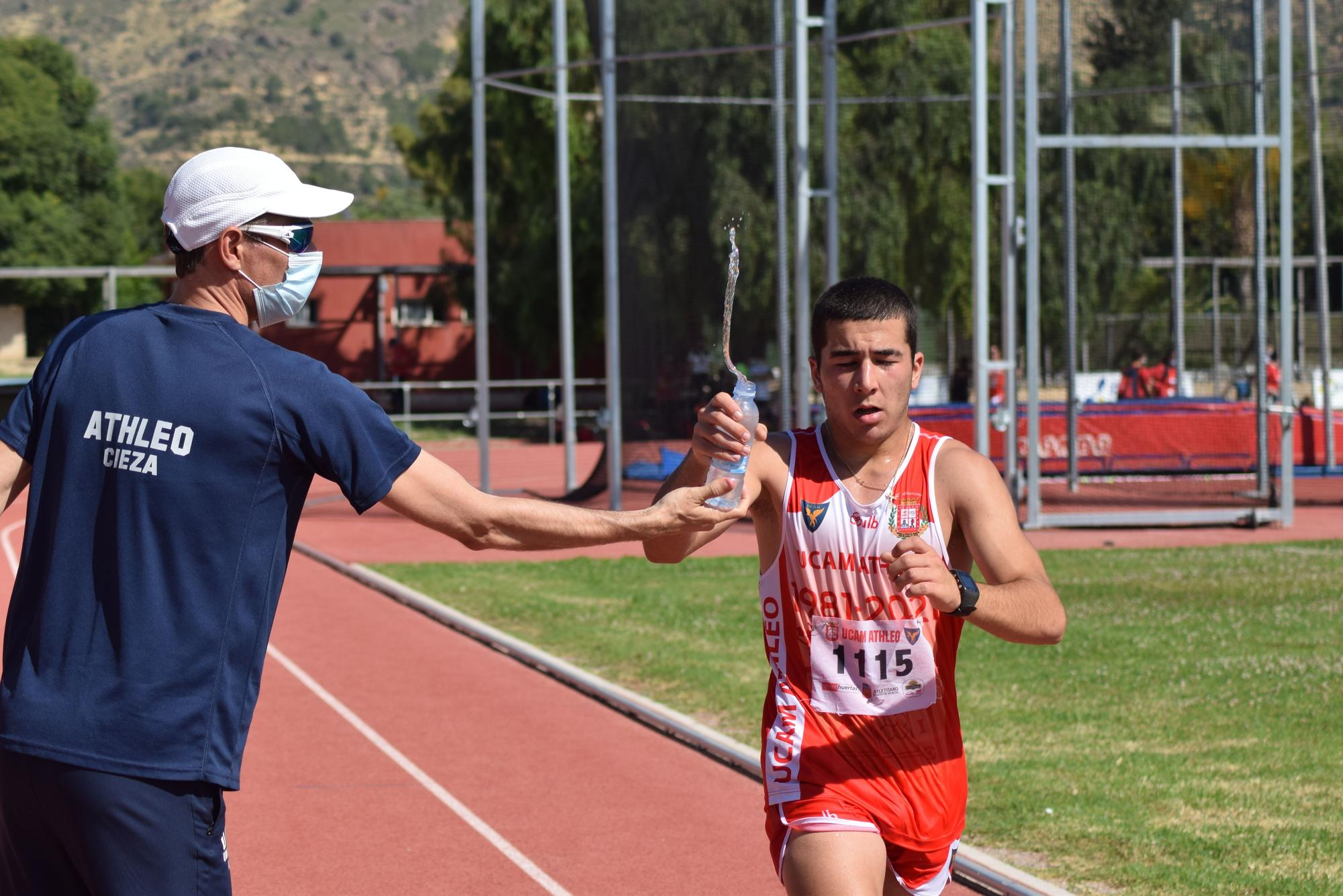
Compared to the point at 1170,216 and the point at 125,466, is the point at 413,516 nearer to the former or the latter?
the point at 125,466

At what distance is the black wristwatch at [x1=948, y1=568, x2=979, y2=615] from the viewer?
359 cm

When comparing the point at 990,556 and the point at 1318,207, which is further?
the point at 1318,207

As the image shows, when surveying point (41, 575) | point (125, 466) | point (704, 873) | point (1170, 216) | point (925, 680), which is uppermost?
point (1170, 216)

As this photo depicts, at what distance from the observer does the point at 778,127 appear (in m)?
19.1

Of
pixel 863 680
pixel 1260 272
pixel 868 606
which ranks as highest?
pixel 1260 272

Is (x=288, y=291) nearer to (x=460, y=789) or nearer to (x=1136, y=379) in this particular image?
(x=460, y=789)

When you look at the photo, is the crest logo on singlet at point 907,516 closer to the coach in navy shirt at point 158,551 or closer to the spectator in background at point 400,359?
the coach in navy shirt at point 158,551

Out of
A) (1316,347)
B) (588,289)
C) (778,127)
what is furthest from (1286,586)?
(1316,347)

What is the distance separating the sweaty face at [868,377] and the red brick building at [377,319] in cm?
4208

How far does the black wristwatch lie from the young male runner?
9cm

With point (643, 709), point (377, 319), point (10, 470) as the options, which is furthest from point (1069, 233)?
point (377, 319)

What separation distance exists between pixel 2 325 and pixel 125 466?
62.2 m

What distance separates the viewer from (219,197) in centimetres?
326

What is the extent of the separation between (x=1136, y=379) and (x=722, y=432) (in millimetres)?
21842
